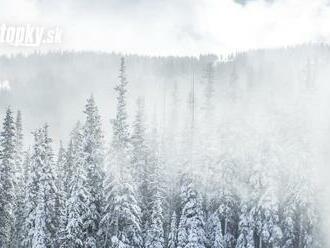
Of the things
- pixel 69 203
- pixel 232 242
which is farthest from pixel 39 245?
pixel 232 242

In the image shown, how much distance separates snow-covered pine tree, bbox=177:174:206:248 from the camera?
63531 millimetres

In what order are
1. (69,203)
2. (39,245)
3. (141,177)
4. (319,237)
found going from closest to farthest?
1. (69,203)
2. (39,245)
3. (141,177)
4. (319,237)

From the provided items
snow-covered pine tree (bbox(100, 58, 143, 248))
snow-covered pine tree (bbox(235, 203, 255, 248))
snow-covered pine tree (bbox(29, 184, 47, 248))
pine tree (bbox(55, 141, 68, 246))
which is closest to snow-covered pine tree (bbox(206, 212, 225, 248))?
snow-covered pine tree (bbox(235, 203, 255, 248))

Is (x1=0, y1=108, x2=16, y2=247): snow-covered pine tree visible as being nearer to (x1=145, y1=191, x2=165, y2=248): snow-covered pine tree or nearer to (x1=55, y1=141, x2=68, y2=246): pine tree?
(x1=55, y1=141, x2=68, y2=246): pine tree

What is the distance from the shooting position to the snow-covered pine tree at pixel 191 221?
208ft

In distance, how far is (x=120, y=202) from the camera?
165ft

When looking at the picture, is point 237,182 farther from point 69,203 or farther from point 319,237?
point 69,203

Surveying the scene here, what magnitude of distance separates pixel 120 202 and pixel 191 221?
51.3 ft

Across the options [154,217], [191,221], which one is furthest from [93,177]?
[191,221]

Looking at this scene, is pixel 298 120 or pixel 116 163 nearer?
pixel 116 163

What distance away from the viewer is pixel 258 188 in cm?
6888

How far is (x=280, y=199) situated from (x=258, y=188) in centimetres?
281

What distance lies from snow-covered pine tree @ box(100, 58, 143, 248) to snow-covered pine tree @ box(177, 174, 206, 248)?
12614 millimetres

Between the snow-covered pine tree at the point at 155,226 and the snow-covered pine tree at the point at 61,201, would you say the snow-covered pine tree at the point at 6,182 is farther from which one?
the snow-covered pine tree at the point at 155,226
